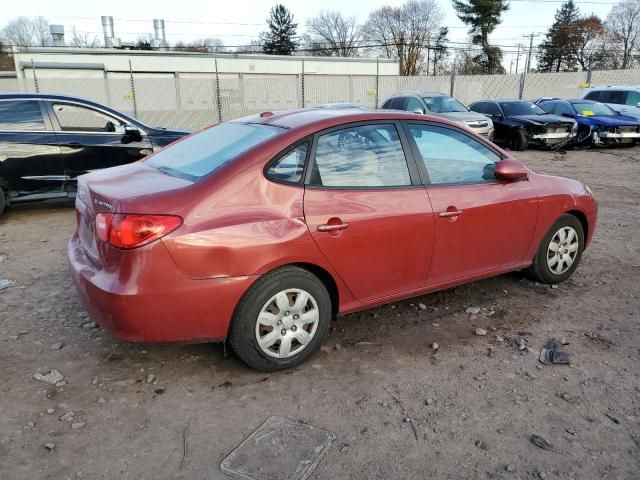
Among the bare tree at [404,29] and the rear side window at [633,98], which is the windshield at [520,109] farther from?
the bare tree at [404,29]

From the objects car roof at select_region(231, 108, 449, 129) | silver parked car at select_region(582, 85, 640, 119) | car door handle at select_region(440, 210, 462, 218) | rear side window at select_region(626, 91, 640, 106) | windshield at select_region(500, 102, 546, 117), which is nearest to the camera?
car roof at select_region(231, 108, 449, 129)

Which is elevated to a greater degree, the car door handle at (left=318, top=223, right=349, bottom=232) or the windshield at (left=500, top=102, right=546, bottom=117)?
the car door handle at (left=318, top=223, right=349, bottom=232)

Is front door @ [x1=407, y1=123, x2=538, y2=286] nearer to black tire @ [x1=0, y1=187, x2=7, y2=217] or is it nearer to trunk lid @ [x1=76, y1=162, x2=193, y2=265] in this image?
trunk lid @ [x1=76, y1=162, x2=193, y2=265]

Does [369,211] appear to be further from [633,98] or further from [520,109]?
[633,98]

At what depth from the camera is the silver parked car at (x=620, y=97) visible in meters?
16.4

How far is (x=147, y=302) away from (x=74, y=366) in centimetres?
94

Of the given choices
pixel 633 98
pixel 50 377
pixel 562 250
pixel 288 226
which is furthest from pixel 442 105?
pixel 50 377

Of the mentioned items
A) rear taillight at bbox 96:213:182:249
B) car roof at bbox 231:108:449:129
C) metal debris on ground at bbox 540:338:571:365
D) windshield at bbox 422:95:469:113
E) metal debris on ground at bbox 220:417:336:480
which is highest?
car roof at bbox 231:108:449:129

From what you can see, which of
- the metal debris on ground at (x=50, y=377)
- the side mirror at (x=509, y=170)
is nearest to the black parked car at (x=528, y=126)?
the side mirror at (x=509, y=170)

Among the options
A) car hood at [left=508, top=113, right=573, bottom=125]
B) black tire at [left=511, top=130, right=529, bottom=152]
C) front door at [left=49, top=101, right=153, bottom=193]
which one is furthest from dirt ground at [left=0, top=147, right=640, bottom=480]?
car hood at [left=508, top=113, right=573, bottom=125]

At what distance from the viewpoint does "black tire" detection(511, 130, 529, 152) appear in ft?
48.9

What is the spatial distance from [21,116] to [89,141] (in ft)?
2.79

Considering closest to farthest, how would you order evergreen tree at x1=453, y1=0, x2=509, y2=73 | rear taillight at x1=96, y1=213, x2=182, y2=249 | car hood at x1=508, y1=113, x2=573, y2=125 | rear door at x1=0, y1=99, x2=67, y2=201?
rear taillight at x1=96, y1=213, x2=182, y2=249 < rear door at x1=0, y1=99, x2=67, y2=201 < car hood at x1=508, y1=113, x2=573, y2=125 < evergreen tree at x1=453, y1=0, x2=509, y2=73

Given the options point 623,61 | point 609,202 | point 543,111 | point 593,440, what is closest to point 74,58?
point 543,111
